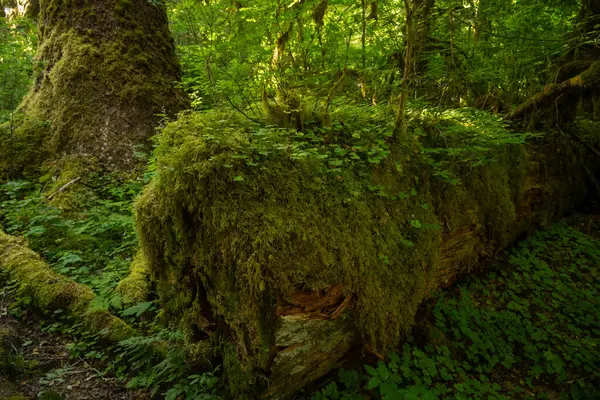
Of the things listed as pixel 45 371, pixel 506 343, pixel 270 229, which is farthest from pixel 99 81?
pixel 506 343

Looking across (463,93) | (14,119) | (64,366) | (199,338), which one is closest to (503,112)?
(463,93)

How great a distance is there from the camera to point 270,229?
6.54 feet

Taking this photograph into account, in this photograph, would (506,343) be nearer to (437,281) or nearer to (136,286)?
(437,281)

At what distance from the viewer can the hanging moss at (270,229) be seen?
79.1 inches

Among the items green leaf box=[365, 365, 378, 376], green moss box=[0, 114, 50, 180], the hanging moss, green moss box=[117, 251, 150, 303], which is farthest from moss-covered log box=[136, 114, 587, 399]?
green moss box=[0, 114, 50, 180]

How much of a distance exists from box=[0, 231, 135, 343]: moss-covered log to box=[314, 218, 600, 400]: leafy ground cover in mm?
1967

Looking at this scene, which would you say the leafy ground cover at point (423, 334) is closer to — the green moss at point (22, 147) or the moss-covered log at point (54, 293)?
the moss-covered log at point (54, 293)

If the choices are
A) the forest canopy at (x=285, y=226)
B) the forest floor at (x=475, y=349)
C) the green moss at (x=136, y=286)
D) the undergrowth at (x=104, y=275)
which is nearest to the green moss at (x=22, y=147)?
the forest canopy at (x=285, y=226)

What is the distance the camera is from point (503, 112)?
237 inches

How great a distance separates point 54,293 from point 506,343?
15.7ft

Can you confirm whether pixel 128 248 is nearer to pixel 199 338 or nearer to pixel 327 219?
pixel 199 338

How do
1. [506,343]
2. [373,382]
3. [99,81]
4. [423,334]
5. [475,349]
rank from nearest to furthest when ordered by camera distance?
1. [373,382]
2. [423,334]
3. [475,349]
4. [506,343]
5. [99,81]

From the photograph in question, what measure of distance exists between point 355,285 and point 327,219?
563 millimetres

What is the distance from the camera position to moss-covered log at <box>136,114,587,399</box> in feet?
6.62
